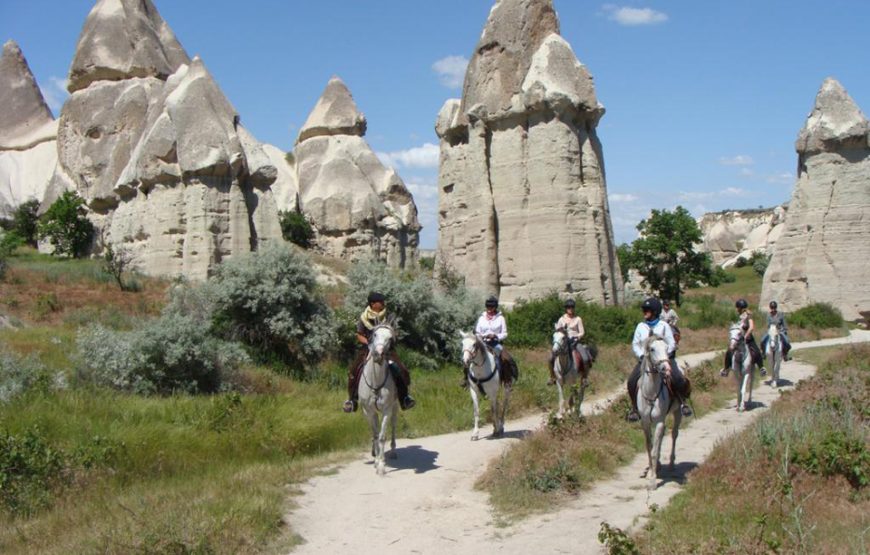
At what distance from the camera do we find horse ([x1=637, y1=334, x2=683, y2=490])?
8570 mm

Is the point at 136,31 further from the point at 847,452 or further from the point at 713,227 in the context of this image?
the point at 713,227

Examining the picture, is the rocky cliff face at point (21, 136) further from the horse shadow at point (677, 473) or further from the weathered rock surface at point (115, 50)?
the horse shadow at point (677, 473)

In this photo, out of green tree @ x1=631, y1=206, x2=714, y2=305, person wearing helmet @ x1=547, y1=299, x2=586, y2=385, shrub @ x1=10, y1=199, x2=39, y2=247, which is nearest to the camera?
person wearing helmet @ x1=547, y1=299, x2=586, y2=385

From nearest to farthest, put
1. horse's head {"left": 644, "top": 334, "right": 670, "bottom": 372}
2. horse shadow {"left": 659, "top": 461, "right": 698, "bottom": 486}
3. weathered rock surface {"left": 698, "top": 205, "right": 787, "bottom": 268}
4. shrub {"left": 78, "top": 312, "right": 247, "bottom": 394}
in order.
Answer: horse's head {"left": 644, "top": 334, "right": 670, "bottom": 372} → horse shadow {"left": 659, "top": 461, "right": 698, "bottom": 486} → shrub {"left": 78, "top": 312, "right": 247, "bottom": 394} → weathered rock surface {"left": 698, "top": 205, "right": 787, "bottom": 268}

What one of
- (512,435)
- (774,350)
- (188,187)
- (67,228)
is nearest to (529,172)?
(774,350)

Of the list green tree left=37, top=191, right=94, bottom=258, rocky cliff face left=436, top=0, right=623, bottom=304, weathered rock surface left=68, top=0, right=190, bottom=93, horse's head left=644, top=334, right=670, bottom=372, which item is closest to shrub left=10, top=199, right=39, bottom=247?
green tree left=37, top=191, right=94, bottom=258

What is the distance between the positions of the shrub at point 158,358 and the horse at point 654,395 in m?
9.46

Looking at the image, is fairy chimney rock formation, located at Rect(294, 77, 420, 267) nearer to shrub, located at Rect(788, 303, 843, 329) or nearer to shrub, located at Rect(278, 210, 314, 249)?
shrub, located at Rect(278, 210, 314, 249)

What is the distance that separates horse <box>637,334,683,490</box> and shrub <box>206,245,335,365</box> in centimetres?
1129

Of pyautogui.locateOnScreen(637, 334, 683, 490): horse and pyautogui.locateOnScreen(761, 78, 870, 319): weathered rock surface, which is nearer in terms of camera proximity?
pyautogui.locateOnScreen(637, 334, 683, 490): horse

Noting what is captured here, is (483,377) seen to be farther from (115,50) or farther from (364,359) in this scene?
(115,50)

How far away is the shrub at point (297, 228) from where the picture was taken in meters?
46.5

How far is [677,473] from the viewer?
9.39m

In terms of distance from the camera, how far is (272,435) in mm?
11961
